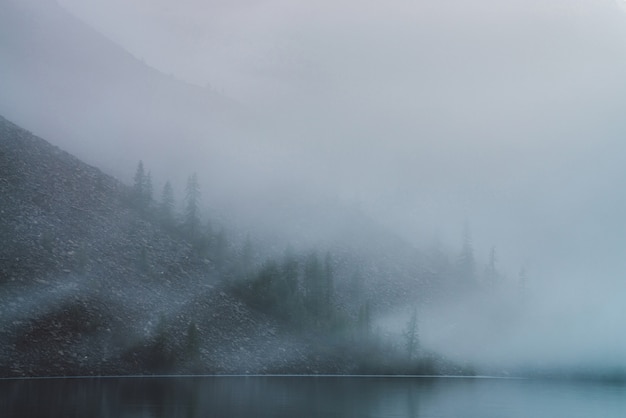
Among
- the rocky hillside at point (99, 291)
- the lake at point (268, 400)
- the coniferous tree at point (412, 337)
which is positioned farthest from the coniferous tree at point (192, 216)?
the lake at point (268, 400)

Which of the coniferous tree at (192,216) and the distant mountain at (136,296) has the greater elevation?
the coniferous tree at (192,216)

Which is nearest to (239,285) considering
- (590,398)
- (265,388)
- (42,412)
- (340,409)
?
(265,388)

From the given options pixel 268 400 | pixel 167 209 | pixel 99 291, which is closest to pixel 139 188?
pixel 167 209

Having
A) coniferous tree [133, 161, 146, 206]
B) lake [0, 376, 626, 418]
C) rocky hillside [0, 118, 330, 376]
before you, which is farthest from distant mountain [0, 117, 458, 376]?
lake [0, 376, 626, 418]

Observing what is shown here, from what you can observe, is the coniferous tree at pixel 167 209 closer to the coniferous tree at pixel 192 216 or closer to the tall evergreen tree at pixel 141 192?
the coniferous tree at pixel 192 216

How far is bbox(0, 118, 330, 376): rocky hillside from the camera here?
123938mm

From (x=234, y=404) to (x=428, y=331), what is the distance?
367ft

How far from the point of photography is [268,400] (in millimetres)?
90875

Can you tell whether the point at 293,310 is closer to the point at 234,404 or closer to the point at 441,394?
the point at 441,394

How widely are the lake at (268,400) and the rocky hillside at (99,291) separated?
26.9 ft

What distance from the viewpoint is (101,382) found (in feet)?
363

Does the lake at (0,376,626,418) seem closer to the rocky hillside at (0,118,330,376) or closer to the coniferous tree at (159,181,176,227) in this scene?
the rocky hillside at (0,118,330,376)

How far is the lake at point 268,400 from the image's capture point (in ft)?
247

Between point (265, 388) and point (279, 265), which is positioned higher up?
point (279, 265)
